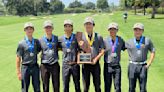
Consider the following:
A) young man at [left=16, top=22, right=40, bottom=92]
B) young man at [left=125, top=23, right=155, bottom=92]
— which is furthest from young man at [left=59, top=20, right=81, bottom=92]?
young man at [left=125, top=23, right=155, bottom=92]

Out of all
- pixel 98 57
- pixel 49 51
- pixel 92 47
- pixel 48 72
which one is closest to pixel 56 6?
pixel 48 72

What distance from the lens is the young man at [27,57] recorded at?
28.8 feet

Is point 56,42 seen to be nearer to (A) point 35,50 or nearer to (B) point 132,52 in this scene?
(A) point 35,50

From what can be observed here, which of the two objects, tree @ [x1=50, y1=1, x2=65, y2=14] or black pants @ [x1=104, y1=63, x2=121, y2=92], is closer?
black pants @ [x1=104, y1=63, x2=121, y2=92]

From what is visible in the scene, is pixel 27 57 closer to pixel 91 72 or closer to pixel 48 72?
pixel 48 72

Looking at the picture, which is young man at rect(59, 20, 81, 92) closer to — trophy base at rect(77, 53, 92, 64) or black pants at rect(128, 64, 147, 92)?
trophy base at rect(77, 53, 92, 64)

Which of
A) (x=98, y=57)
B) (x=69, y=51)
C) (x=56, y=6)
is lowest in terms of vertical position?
(x=56, y=6)

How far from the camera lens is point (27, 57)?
8.83m

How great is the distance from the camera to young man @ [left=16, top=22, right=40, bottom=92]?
8.79 m

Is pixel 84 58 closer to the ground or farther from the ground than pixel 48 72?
farther from the ground

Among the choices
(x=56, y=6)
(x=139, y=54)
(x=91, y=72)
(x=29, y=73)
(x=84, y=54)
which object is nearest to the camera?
(x=84, y=54)

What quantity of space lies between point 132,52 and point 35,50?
2.37 m

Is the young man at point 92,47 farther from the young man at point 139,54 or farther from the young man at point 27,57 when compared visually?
the young man at point 27,57

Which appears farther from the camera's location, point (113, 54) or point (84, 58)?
point (113, 54)
